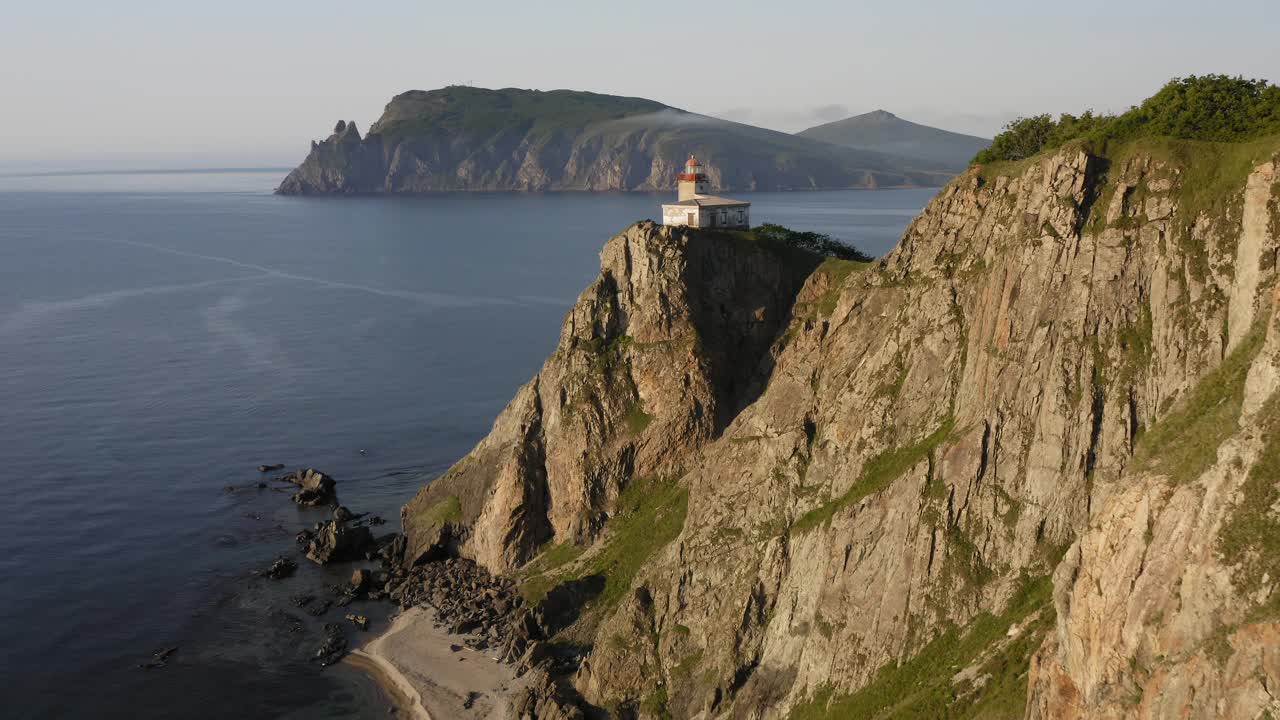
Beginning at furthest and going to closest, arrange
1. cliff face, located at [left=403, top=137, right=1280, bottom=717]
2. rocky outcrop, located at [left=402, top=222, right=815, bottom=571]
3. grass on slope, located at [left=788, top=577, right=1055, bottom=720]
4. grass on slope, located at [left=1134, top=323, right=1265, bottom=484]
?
rocky outcrop, located at [left=402, top=222, right=815, bottom=571]
grass on slope, located at [left=788, top=577, right=1055, bottom=720]
grass on slope, located at [left=1134, top=323, right=1265, bottom=484]
cliff face, located at [left=403, top=137, right=1280, bottom=717]

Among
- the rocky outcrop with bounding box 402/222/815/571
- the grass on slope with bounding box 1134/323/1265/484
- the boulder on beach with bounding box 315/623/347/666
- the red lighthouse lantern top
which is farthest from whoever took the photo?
the red lighthouse lantern top

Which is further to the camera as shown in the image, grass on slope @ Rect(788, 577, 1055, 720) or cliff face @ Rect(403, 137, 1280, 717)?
grass on slope @ Rect(788, 577, 1055, 720)

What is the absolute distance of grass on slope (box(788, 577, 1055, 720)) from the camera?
152 ft

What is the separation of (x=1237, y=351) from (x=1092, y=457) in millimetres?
10197

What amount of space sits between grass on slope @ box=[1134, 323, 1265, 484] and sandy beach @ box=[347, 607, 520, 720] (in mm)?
45721

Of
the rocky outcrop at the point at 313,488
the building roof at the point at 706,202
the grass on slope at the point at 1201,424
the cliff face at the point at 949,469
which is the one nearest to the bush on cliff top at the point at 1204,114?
the cliff face at the point at 949,469

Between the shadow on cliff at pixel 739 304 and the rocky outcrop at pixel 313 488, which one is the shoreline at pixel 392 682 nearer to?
the rocky outcrop at pixel 313 488

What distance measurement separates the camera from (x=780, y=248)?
90562 millimetres

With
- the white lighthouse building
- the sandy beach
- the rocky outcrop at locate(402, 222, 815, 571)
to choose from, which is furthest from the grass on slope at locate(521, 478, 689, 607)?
the white lighthouse building

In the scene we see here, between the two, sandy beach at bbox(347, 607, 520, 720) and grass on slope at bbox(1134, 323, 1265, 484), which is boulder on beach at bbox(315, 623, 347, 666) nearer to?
sandy beach at bbox(347, 607, 520, 720)

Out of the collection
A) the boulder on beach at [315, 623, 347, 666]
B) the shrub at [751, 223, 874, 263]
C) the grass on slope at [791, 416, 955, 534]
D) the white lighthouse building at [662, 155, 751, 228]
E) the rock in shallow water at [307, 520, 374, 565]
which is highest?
the white lighthouse building at [662, 155, 751, 228]

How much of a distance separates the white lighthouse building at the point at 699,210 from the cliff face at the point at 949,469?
896 centimetres

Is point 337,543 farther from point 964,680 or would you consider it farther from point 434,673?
point 964,680

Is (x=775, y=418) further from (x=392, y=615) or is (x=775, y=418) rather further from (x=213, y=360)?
(x=213, y=360)
